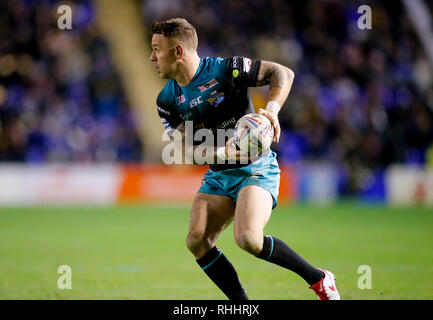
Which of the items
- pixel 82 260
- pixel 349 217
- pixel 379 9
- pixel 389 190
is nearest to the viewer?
pixel 82 260

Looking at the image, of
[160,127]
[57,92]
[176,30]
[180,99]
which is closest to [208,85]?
[180,99]

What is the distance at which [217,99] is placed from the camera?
5.18 metres

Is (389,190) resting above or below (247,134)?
below

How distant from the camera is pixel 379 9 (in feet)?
66.1

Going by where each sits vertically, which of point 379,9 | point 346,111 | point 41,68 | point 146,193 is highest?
point 379,9

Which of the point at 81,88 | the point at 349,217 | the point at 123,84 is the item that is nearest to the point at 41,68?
the point at 81,88

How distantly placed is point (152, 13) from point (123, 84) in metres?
2.50

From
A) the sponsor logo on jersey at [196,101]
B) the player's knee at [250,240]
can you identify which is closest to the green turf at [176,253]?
the player's knee at [250,240]

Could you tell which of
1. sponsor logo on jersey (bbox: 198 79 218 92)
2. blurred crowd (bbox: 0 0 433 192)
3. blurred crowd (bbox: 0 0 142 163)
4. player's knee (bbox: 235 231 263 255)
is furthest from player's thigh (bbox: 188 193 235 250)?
blurred crowd (bbox: 0 0 142 163)

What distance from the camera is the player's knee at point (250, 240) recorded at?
15.4ft

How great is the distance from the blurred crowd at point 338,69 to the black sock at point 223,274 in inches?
Answer: 493

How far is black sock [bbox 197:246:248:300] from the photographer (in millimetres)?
5117

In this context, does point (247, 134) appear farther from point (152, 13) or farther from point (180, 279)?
point (152, 13)

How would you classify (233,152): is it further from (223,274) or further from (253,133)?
(223,274)
